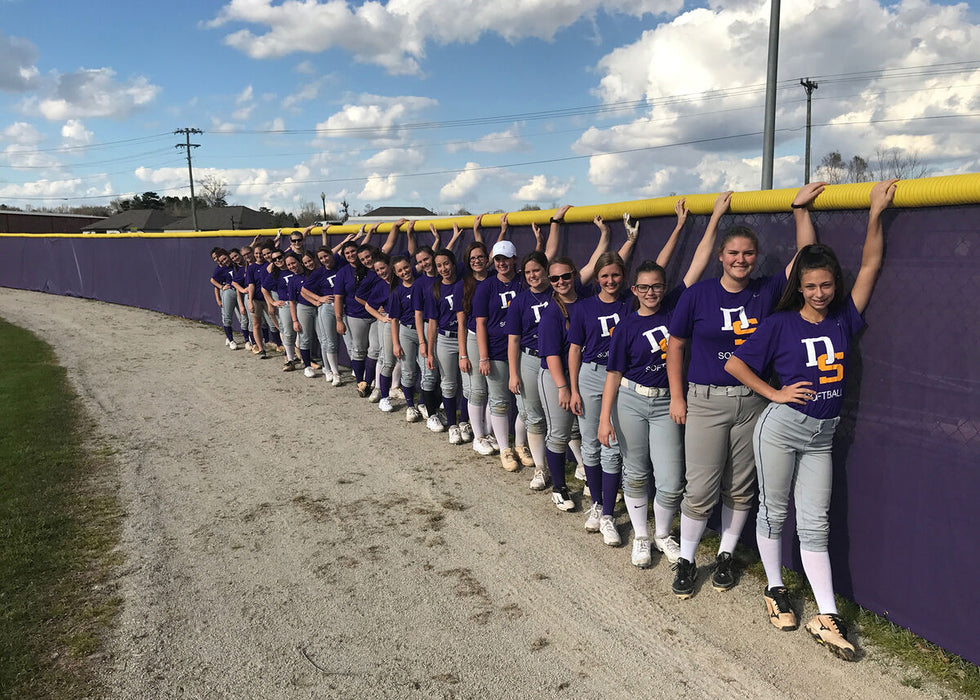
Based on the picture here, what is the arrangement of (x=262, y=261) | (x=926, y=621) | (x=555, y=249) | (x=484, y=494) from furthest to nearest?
1. (x=262, y=261)
2. (x=555, y=249)
3. (x=484, y=494)
4. (x=926, y=621)

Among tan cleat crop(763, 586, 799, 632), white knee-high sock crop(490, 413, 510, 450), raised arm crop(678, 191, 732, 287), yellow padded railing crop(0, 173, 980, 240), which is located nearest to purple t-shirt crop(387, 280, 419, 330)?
yellow padded railing crop(0, 173, 980, 240)

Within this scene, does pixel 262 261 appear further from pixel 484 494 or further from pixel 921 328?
pixel 921 328

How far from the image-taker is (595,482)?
4621 mm

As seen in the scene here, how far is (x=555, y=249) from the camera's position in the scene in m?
5.70

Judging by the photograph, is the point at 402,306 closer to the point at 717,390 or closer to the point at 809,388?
the point at 717,390

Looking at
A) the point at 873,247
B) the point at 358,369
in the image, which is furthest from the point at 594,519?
the point at 358,369

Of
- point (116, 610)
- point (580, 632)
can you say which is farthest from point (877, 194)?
point (116, 610)

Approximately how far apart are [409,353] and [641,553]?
12.7 ft

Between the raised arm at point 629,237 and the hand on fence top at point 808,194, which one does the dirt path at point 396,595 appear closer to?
the raised arm at point 629,237

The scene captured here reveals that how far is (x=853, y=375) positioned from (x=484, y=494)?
9.36 feet

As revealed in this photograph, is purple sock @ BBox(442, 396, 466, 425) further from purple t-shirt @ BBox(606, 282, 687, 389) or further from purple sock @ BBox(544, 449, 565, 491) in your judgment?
purple t-shirt @ BBox(606, 282, 687, 389)

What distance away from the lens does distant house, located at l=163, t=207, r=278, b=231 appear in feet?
212

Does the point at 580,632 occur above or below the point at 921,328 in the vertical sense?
below

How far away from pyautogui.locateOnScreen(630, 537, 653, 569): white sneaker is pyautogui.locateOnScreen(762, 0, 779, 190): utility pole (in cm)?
937
